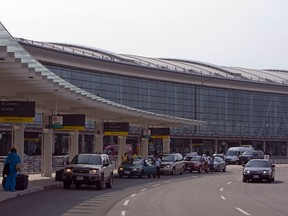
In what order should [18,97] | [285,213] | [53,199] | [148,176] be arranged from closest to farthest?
[285,213], [53,199], [18,97], [148,176]

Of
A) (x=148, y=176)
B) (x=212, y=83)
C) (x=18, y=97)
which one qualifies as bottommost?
(x=148, y=176)

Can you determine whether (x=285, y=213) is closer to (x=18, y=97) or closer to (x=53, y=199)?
(x=53, y=199)

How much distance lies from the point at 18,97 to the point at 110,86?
55.4 m

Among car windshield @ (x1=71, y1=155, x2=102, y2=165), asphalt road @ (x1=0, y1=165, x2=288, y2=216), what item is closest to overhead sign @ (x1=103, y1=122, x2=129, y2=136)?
car windshield @ (x1=71, y1=155, x2=102, y2=165)

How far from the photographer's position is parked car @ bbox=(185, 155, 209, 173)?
57128mm

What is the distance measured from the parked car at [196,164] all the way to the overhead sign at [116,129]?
26.1ft

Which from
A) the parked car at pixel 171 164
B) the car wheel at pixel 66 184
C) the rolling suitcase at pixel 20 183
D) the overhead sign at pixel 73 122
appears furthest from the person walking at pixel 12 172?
the parked car at pixel 171 164

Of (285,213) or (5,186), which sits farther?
(5,186)

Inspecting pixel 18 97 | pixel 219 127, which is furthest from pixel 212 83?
pixel 18 97

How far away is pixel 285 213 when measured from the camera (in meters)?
19.9

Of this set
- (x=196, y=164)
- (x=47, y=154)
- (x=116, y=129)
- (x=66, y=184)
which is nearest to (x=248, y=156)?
(x=196, y=164)

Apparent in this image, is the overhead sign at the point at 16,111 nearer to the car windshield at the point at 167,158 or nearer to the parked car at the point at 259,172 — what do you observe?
the parked car at the point at 259,172

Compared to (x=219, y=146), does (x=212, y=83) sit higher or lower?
higher

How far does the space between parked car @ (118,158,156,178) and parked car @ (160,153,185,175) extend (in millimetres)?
3980
